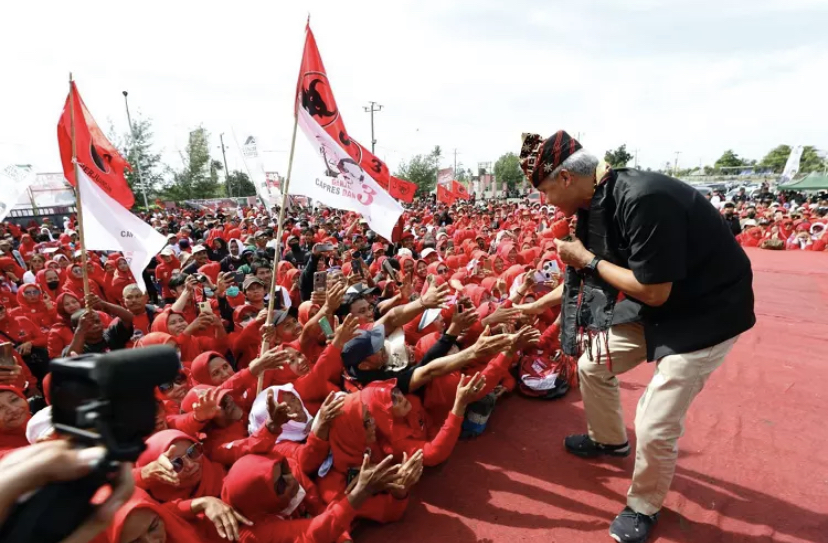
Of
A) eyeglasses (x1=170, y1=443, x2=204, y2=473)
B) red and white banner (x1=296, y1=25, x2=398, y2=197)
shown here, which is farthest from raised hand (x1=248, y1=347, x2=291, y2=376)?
red and white banner (x1=296, y1=25, x2=398, y2=197)

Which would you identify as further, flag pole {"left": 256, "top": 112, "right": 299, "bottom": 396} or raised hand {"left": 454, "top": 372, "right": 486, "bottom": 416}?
flag pole {"left": 256, "top": 112, "right": 299, "bottom": 396}

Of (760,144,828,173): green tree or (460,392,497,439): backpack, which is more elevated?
(760,144,828,173): green tree

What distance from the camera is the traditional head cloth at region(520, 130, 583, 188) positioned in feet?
7.28

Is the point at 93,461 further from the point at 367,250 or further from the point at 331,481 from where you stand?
the point at 367,250

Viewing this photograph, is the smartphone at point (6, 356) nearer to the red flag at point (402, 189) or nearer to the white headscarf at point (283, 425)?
the white headscarf at point (283, 425)

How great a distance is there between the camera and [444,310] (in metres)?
4.32

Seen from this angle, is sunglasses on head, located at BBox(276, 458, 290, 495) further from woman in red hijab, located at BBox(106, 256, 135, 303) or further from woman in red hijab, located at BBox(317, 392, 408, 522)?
woman in red hijab, located at BBox(106, 256, 135, 303)

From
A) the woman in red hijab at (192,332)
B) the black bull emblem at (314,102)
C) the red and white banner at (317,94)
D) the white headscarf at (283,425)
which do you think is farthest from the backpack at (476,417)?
the black bull emblem at (314,102)

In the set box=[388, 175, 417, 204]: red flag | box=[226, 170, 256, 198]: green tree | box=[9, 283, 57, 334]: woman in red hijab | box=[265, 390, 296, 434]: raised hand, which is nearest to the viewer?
box=[265, 390, 296, 434]: raised hand

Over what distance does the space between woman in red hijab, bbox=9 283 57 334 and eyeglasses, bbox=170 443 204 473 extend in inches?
187

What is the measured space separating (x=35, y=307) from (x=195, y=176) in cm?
4379

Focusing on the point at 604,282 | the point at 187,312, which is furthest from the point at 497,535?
the point at 187,312

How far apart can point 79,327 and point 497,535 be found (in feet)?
13.2

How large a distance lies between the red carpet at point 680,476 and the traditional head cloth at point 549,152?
198cm
